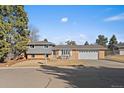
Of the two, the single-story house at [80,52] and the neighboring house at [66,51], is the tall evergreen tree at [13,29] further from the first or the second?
the single-story house at [80,52]

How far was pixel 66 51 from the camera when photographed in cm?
5466

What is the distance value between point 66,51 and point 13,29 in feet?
61.6

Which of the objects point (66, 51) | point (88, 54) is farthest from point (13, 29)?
point (88, 54)

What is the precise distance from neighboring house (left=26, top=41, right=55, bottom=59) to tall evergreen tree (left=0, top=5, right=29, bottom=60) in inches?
390

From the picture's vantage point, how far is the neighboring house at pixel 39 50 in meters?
49.5

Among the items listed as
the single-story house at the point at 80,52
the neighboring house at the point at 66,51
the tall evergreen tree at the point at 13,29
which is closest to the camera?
the tall evergreen tree at the point at 13,29

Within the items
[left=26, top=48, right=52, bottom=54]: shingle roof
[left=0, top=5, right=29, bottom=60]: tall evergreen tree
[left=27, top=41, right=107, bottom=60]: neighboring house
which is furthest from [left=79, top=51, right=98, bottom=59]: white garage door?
[left=0, top=5, right=29, bottom=60]: tall evergreen tree

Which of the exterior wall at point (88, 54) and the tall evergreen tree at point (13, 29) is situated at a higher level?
the tall evergreen tree at point (13, 29)

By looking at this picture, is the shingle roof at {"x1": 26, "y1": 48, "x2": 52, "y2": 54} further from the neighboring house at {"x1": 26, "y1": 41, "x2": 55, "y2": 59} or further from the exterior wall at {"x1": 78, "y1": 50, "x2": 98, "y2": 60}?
the exterior wall at {"x1": 78, "y1": 50, "x2": 98, "y2": 60}

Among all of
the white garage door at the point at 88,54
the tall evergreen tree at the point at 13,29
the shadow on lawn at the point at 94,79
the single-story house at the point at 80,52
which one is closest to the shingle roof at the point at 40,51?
the single-story house at the point at 80,52

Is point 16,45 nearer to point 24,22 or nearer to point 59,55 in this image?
point 24,22

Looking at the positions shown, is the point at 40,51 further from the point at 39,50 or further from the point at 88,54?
the point at 88,54

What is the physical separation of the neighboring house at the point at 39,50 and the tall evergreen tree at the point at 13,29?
32.5ft

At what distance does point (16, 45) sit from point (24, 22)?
13.5 ft
